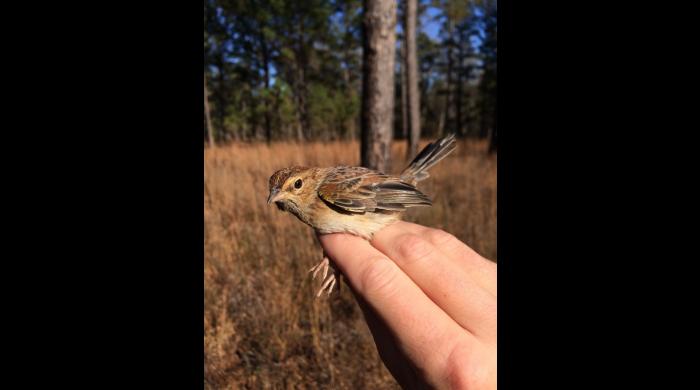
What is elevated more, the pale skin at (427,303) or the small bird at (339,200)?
the small bird at (339,200)

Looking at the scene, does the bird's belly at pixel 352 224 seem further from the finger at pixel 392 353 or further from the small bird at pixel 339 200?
the finger at pixel 392 353

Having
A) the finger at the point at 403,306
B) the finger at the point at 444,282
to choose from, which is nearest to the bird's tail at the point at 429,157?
the finger at the point at 444,282

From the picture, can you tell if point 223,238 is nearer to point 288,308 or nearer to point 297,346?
point 288,308

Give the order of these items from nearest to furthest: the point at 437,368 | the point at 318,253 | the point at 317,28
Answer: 1. the point at 437,368
2. the point at 318,253
3. the point at 317,28

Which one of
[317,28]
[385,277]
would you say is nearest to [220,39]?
[317,28]

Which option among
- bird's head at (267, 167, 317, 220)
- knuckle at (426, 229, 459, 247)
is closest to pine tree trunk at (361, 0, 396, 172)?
bird's head at (267, 167, 317, 220)

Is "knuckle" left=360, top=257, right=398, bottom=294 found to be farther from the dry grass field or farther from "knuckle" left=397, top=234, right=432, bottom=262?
the dry grass field

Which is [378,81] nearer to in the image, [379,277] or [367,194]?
[367,194]
